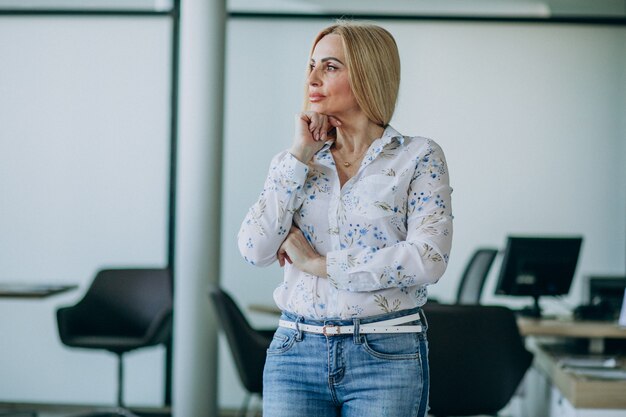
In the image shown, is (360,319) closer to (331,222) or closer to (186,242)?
(331,222)

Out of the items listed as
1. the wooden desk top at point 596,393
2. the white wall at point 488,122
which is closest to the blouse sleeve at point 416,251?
the wooden desk top at point 596,393

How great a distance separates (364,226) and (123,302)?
3.76 m

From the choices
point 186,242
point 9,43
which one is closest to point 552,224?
point 186,242

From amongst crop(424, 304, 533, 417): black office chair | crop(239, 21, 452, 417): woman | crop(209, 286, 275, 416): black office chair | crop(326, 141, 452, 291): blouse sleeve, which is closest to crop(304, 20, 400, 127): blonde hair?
crop(239, 21, 452, 417): woman

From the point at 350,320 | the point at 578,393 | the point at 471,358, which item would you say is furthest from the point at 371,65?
the point at 578,393

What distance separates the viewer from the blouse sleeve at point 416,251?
159 cm

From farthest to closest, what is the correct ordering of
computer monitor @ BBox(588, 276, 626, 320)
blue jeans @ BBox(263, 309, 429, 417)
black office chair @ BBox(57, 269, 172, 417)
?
black office chair @ BBox(57, 269, 172, 417) < computer monitor @ BBox(588, 276, 626, 320) < blue jeans @ BBox(263, 309, 429, 417)

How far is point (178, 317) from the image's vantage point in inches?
187

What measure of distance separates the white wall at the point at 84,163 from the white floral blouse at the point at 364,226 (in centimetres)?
414

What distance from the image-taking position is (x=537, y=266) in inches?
162

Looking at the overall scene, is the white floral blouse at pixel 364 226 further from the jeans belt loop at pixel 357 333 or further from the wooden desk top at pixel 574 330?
the wooden desk top at pixel 574 330

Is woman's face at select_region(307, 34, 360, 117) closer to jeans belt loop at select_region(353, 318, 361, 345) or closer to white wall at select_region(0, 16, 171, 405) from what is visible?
jeans belt loop at select_region(353, 318, 361, 345)

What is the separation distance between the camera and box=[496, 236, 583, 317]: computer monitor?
407cm

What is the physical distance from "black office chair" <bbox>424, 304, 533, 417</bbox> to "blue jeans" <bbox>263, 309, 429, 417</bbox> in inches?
57.8
